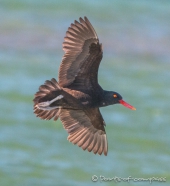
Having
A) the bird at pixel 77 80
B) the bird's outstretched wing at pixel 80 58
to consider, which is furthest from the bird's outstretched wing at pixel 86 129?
the bird's outstretched wing at pixel 80 58

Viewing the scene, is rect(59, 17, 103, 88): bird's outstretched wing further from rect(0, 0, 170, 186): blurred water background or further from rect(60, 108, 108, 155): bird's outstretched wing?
rect(0, 0, 170, 186): blurred water background

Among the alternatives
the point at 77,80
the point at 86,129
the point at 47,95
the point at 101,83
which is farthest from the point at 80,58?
the point at 101,83

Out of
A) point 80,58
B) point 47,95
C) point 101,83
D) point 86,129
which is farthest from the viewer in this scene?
point 101,83

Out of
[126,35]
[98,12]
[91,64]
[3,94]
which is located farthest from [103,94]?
[98,12]

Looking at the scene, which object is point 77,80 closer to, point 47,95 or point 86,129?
point 47,95

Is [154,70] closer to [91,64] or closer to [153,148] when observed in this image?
[153,148]

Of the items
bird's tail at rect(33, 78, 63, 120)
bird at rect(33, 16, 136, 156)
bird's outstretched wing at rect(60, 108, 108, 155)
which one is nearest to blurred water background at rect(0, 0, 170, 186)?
bird's outstretched wing at rect(60, 108, 108, 155)
